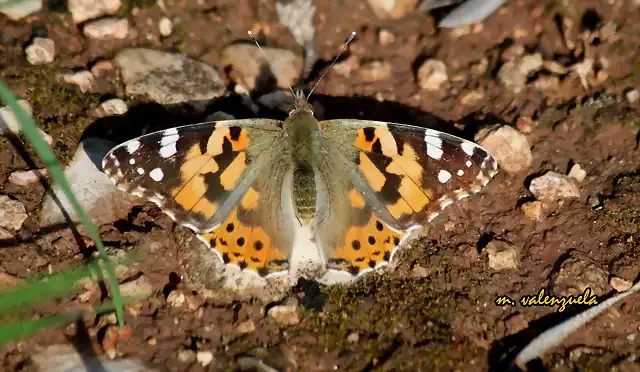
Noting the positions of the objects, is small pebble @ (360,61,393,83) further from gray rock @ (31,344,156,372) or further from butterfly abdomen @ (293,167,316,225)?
gray rock @ (31,344,156,372)

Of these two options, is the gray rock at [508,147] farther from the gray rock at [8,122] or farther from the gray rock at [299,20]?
the gray rock at [8,122]

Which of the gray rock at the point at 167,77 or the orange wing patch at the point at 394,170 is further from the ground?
the gray rock at the point at 167,77

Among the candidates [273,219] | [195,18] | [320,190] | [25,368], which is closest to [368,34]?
[195,18]

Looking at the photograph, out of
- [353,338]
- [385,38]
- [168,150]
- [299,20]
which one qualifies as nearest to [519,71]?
[385,38]

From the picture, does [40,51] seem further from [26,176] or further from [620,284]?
[620,284]

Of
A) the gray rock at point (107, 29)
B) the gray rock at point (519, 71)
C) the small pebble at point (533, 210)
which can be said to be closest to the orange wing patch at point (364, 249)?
the small pebble at point (533, 210)

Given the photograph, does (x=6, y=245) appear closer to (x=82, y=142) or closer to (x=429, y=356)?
(x=82, y=142)
